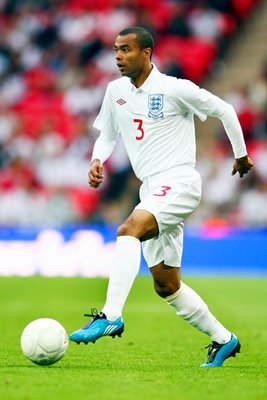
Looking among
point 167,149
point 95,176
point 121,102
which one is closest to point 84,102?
point 121,102

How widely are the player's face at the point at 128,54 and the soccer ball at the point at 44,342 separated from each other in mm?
1804

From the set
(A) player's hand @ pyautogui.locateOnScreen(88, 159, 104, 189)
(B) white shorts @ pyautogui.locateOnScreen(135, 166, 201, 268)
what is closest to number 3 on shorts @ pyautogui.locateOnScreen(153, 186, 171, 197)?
(B) white shorts @ pyautogui.locateOnScreen(135, 166, 201, 268)

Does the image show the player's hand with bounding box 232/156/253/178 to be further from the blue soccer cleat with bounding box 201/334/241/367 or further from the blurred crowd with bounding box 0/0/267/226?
the blurred crowd with bounding box 0/0/267/226

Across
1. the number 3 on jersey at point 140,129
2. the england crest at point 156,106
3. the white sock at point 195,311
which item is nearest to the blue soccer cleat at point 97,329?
the white sock at point 195,311

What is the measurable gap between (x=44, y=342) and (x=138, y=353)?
61.2 inches

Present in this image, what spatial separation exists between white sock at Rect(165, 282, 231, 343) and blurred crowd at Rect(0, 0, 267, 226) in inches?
428

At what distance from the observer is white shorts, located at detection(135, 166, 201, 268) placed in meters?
6.74

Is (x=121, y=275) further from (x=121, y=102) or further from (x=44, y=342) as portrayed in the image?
(x=121, y=102)

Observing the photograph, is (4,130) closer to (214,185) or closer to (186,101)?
(214,185)

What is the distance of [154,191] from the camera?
6.89m

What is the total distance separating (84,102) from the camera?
20.8m

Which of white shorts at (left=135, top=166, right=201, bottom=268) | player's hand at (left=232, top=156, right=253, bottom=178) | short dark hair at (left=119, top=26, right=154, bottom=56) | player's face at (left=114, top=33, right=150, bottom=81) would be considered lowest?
white shorts at (left=135, top=166, right=201, bottom=268)

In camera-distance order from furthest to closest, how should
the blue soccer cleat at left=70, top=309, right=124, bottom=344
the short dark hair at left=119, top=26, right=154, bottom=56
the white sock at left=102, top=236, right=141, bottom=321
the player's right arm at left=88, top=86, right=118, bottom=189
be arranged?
1. the player's right arm at left=88, top=86, right=118, bottom=189
2. the short dark hair at left=119, top=26, right=154, bottom=56
3. the white sock at left=102, top=236, right=141, bottom=321
4. the blue soccer cleat at left=70, top=309, right=124, bottom=344

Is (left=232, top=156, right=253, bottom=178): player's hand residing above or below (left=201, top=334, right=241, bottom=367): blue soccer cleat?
above
